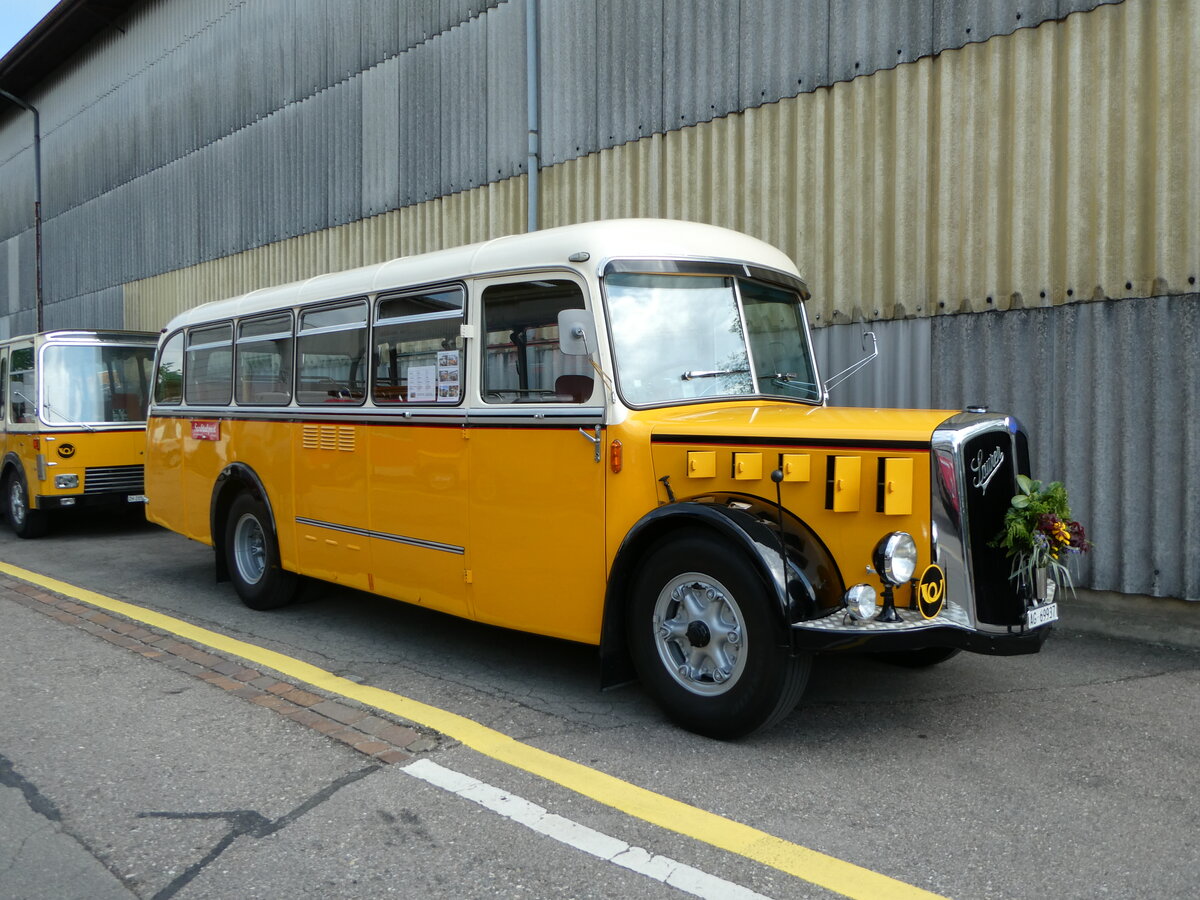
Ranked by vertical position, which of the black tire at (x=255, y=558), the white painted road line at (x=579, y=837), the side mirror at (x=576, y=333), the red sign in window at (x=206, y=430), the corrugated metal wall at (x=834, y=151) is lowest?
the white painted road line at (x=579, y=837)

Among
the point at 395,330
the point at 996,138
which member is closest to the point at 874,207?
the point at 996,138

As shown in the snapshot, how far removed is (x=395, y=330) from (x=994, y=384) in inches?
169

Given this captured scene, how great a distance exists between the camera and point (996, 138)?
717 cm

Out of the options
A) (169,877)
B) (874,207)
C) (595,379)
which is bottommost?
(169,877)

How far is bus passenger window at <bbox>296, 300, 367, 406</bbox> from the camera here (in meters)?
6.48

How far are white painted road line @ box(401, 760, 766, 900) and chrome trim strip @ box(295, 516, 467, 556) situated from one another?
164 cm

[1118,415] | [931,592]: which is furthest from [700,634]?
[1118,415]

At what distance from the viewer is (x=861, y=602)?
4055 mm

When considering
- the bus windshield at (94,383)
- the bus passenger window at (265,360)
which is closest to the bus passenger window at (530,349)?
the bus passenger window at (265,360)

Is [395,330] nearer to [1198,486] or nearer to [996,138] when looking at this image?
[996,138]

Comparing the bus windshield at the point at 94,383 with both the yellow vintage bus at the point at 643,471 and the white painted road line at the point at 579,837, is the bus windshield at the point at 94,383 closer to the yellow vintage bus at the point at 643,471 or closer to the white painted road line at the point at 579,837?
the yellow vintage bus at the point at 643,471

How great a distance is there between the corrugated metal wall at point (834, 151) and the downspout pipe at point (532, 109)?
0.11 meters

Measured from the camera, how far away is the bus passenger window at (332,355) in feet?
21.3

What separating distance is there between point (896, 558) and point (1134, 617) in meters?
3.43
